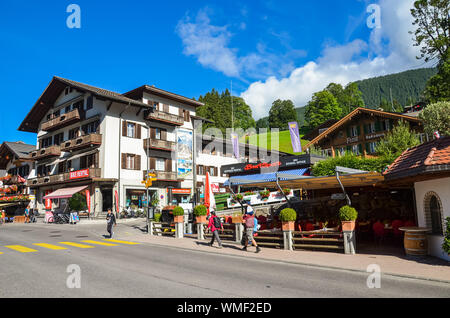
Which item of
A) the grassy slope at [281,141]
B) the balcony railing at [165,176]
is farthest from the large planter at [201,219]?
the grassy slope at [281,141]

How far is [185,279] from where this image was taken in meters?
8.02

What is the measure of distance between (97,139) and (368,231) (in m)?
27.0

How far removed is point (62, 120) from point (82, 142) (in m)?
5.91

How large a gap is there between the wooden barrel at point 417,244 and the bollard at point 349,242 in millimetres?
1754

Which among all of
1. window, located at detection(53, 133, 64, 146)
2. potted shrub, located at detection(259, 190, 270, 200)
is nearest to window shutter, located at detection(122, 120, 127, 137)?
window, located at detection(53, 133, 64, 146)

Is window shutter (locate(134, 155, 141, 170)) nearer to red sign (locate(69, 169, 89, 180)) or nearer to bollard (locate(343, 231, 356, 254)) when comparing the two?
red sign (locate(69, 169, 89, 180))

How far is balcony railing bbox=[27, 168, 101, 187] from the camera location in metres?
32.4

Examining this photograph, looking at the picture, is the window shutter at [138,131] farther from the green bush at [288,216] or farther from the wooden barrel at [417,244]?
the wooden barrel at [417,244]

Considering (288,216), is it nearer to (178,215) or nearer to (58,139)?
(178,215)

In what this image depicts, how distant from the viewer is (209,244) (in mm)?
15211

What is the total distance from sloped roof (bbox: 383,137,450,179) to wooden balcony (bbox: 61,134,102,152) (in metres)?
28.3
